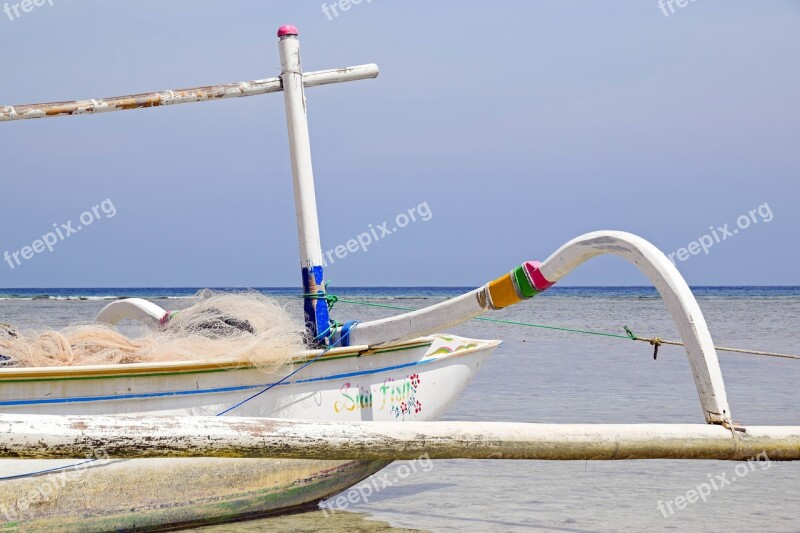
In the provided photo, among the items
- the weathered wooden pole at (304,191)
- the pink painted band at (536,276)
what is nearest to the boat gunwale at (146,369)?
the weathered wooden pole at (304,191)

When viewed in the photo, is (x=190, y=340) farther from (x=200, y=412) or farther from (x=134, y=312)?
(x=134, y=312)

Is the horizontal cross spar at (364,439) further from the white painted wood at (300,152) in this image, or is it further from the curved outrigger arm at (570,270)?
the white painted wood at (300,152)

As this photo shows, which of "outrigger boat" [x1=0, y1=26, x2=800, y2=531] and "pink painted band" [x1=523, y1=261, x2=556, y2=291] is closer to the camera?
"outrigger boat" [x1=0, y1=26, x2=800, y2=531]

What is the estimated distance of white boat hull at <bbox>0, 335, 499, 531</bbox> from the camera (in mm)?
4809

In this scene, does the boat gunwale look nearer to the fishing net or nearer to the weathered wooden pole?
the fishing net

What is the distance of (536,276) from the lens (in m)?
5.63

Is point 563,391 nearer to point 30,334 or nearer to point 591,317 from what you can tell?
point 30,334

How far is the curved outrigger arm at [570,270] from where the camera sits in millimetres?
4801

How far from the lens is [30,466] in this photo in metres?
4.81

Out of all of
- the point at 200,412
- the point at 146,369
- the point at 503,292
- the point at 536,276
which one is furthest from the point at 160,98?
the point at 536,276

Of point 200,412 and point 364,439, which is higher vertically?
point 200,412

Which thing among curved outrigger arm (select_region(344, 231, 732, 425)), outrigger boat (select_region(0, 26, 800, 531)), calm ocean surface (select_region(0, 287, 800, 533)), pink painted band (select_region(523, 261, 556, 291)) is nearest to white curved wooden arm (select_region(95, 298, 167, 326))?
outrigger boat (select_region(0, 26, 800, 531))

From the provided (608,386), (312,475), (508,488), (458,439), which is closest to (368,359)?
(312,475)

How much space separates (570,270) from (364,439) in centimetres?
235
